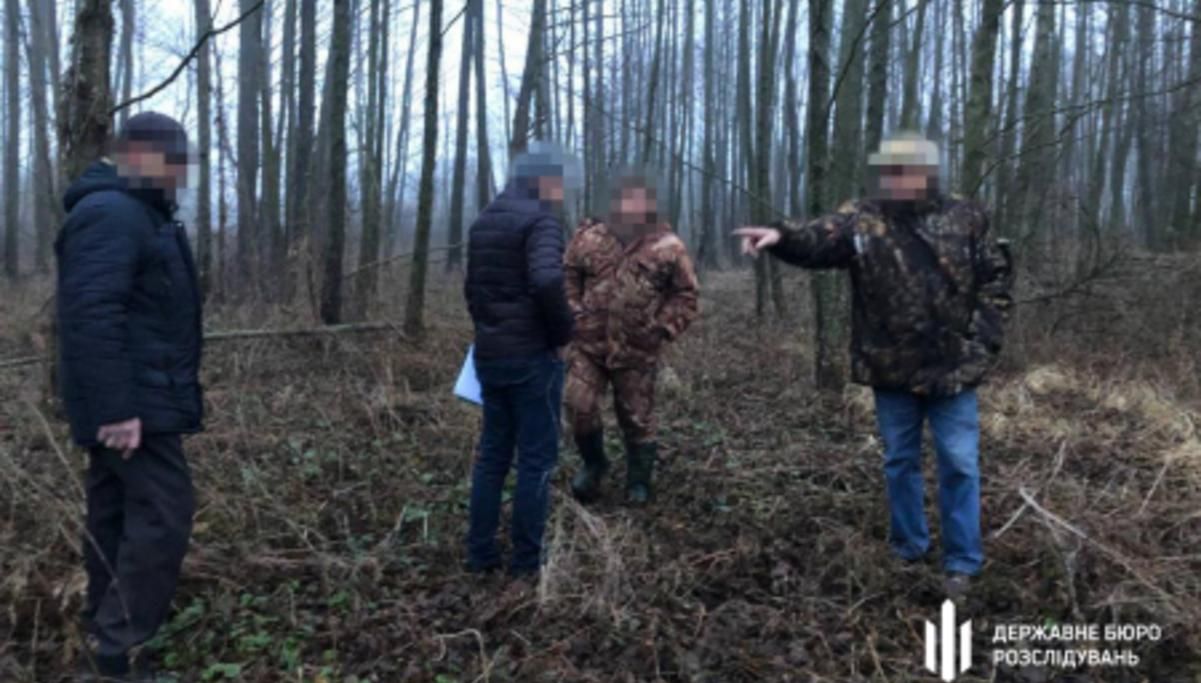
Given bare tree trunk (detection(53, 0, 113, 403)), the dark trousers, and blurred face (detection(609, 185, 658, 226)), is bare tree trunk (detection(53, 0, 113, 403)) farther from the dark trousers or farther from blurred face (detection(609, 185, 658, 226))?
blurred face (detection(609, 185, 658, 226))

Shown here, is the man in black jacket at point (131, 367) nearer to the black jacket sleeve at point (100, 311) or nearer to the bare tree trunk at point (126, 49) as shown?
the black jacket sleeve at point (100, 311)

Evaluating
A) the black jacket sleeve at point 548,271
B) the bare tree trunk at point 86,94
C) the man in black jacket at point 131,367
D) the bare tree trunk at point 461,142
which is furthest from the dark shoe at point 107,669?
the bare tree trunk at point 461,142

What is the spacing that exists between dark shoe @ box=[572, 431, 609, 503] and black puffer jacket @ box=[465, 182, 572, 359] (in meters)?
1.17

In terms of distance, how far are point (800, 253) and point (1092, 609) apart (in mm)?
1789

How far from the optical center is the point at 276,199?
13.5m

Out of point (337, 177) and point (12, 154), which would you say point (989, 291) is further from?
point (12, 154)

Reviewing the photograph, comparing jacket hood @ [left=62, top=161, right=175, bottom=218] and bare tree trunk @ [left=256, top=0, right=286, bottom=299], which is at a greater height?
bare tree trunk @ [left=256, top=0, right=286, bottom=299]

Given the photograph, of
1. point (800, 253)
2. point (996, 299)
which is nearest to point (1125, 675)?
point (996, 299)

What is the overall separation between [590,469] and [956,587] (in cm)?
215

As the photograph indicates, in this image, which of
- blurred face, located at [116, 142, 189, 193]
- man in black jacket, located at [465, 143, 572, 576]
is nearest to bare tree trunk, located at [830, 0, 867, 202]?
man in black jacket, located at [465, 143, 572, 576]

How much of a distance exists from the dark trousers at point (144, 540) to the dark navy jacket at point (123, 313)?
13 centimetres

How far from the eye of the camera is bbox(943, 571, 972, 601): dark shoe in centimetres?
381

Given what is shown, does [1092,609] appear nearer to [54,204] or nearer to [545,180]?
[545,180]

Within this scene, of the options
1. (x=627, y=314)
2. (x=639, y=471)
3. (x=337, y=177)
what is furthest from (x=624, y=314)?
(x=337, y=177)
